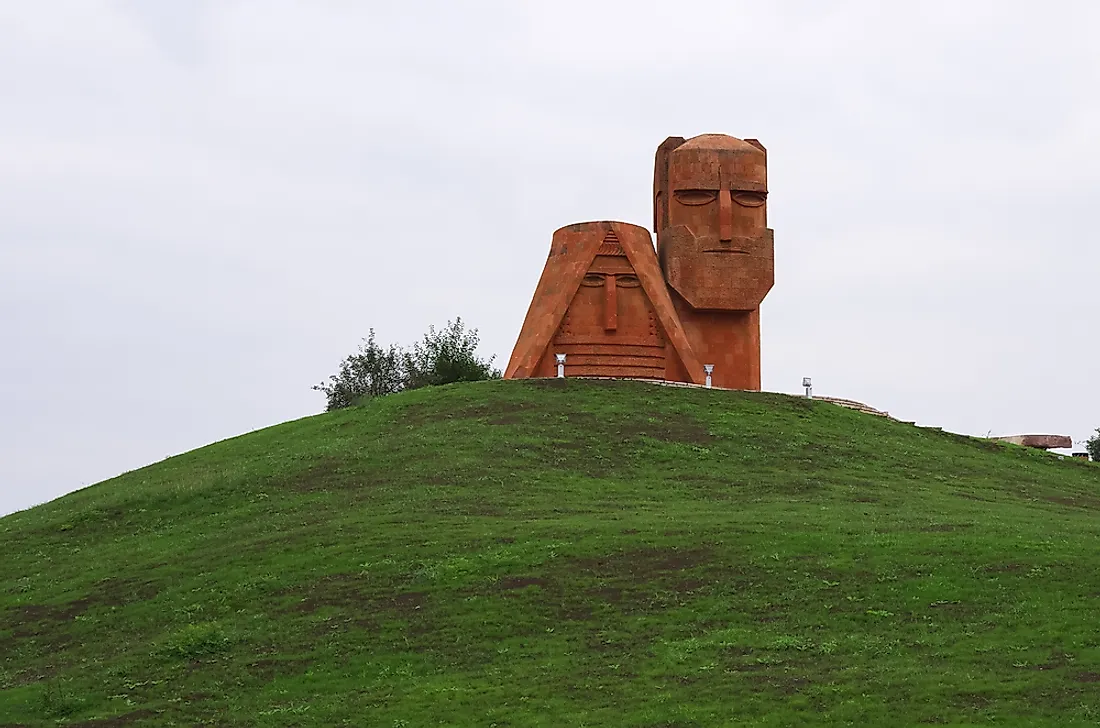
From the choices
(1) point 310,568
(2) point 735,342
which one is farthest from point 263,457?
(2) point 735,342

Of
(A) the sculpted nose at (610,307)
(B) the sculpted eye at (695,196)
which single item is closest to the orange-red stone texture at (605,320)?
(A) the sculpted nose at (610,307)

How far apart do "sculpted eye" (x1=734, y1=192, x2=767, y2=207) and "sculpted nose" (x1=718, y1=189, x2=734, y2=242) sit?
7.6 inches

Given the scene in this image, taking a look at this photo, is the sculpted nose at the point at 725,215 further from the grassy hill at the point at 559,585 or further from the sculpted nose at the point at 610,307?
the grassy hill at the point at 559,585

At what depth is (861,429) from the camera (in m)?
38.5

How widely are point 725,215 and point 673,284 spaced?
98.5 inches

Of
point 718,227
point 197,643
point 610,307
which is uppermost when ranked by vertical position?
point 718,227

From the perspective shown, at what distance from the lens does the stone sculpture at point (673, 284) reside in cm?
4131

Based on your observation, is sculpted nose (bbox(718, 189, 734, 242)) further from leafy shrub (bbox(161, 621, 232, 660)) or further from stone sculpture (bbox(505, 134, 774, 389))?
leafy shrub (bbox(161, 621, 232, 660))

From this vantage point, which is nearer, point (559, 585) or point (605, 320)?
point (559, 585)

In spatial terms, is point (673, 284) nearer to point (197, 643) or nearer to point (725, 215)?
point (725, 215)

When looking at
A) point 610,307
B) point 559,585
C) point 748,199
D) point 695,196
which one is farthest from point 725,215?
point 559,585

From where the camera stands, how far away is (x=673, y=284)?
42.8m

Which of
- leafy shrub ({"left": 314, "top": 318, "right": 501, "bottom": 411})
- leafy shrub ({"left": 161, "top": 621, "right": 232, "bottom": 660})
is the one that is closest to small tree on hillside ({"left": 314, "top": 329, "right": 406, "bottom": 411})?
leafy shrub ({"left": 314, "top": 318, "right": 501, "bottom": 411})

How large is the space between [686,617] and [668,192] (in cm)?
2409
